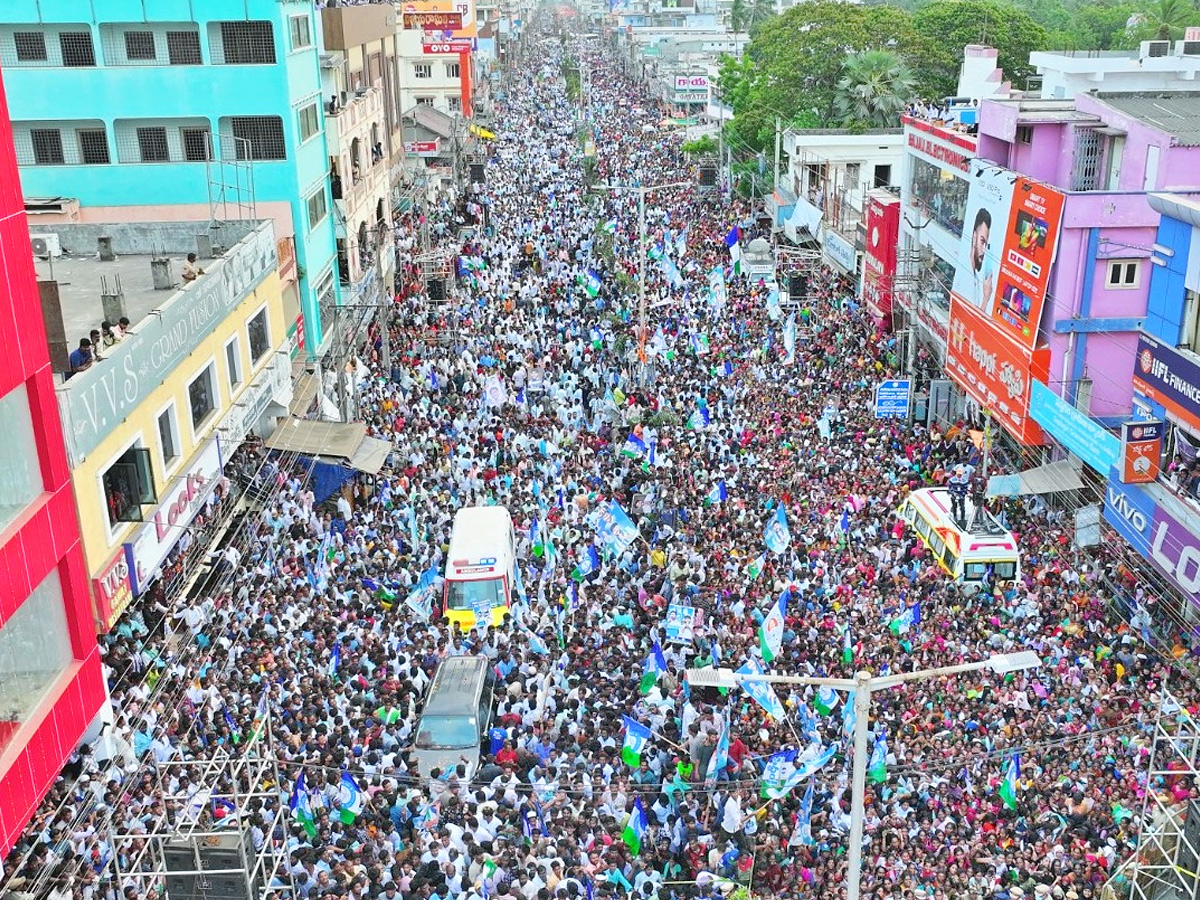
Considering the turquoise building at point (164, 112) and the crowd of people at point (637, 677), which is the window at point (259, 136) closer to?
the turquoise building at point (164, 112)

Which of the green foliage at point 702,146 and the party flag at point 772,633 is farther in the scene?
the green foliage at point 702,146

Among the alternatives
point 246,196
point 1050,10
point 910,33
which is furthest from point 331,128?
point 1050,10

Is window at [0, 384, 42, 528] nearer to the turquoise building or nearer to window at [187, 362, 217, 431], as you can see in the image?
window at [187, 362, 217, 431]

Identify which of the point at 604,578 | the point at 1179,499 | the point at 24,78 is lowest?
the point at 604,578

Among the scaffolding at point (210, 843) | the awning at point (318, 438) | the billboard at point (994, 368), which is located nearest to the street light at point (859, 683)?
the scaffolding at point (210, 843)

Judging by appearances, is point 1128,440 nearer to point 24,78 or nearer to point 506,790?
point 506,790

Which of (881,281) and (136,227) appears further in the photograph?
(881,281)

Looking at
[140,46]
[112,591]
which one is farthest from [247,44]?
[112,591]
